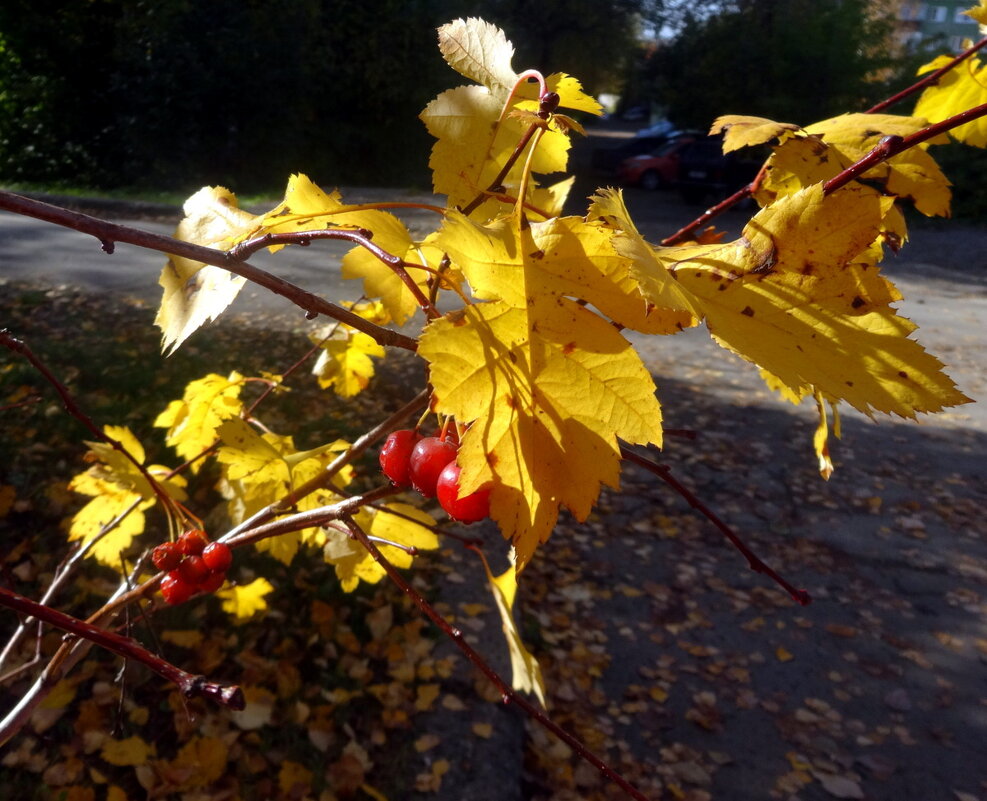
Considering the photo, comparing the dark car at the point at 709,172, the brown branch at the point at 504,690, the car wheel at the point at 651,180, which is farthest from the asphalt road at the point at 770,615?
the car wheel at the point at 651,180

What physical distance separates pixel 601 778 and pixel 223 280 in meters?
2.29

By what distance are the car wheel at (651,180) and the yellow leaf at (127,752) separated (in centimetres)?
1587

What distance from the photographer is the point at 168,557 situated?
1123mm

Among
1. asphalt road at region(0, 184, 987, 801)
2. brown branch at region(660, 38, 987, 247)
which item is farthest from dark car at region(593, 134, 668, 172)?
brown branch at region(660, 38, 987, 247)

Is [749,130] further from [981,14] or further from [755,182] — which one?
[981,14]

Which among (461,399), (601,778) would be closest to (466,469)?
(461,399)

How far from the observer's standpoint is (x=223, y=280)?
72cm

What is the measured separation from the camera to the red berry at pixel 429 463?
78 cm

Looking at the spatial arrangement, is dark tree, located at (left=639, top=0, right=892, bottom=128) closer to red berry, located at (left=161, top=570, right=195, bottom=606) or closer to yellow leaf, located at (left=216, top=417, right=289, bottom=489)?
yellow leaf, located at (left=216, top=417, right=289, bottom=489)

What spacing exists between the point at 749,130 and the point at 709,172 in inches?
563

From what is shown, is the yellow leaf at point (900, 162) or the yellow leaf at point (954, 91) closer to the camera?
the yellow leaf at point (900, 162)

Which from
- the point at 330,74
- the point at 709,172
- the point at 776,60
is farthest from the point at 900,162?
the point at 776,60

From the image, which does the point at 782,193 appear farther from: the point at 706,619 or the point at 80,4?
the point at 80,4

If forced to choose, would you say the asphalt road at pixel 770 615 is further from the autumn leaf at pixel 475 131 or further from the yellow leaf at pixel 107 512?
the autumn leaf at pixel 475 131
